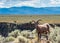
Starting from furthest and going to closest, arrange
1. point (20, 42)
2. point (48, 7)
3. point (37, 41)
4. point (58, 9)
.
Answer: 1. point (48, 7)
2. point (58, 9)
3. point (20, 42)
4. point (37, 41)

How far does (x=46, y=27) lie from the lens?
60.7 feet

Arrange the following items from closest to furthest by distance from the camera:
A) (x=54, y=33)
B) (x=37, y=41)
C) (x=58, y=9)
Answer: (x=37, y=41)
(x=54, y=33)
(x=58, y=9)

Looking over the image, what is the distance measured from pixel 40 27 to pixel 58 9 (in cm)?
2646

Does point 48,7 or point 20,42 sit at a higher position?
point 20,42

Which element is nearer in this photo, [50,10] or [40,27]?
[40,27]

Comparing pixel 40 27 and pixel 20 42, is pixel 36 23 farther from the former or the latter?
pixel 20 42

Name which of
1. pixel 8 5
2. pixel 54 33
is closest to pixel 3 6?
pixel 8 5

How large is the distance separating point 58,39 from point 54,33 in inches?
115

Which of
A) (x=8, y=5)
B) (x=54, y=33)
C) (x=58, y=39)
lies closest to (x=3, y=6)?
(x=8, y=5)

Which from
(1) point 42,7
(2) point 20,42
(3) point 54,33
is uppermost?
(2) point 20,42

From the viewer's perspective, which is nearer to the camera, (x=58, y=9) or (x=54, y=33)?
(x=54, y=33)

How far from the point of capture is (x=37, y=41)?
53.4 ft

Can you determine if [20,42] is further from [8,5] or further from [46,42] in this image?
[8,5]

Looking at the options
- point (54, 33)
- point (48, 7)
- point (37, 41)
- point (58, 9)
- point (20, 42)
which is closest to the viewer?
point (37, 41)
